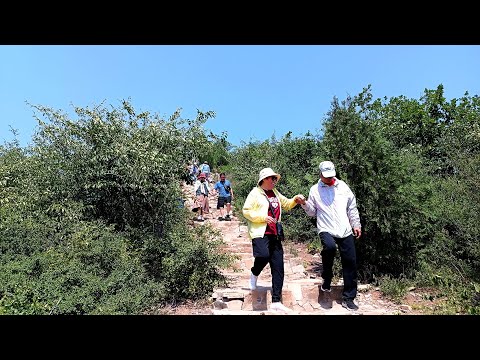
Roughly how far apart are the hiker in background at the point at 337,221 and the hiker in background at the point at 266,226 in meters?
0.28

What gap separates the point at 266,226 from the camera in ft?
13.4

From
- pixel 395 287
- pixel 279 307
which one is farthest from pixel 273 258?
pixel 395 287

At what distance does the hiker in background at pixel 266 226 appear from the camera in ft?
13.3

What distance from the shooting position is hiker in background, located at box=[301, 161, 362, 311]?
13.5ft

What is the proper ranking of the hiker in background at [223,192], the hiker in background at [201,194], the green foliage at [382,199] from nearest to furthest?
the green foliage at [382,199] < the hiker in background at [201,194] < the hiker in background at [223,192]

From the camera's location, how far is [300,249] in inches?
312

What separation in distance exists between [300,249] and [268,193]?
4.09 m

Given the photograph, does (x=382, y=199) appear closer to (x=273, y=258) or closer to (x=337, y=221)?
(x=337, y=221)

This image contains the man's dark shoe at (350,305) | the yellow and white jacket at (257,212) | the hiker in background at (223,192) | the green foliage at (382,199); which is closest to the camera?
the yellow and white jacket at (257,212)

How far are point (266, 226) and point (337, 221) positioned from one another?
84cm

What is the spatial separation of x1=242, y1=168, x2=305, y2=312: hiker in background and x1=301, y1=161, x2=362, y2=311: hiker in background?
0.28 m

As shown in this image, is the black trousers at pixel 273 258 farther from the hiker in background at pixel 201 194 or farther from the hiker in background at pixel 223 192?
the hiker in background at pixel 223 192

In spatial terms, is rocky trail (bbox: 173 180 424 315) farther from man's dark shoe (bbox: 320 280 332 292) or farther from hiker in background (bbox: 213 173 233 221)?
hiker in background (bbox: 213 173 233 221)

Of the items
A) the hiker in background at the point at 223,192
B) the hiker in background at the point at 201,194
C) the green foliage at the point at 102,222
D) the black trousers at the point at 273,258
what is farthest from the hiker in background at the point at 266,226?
the hiker in background at the point at 223,192
